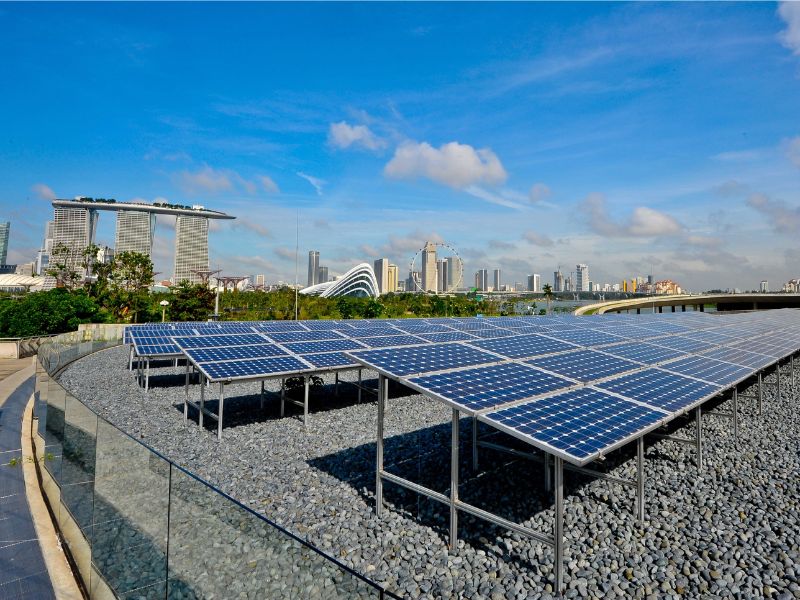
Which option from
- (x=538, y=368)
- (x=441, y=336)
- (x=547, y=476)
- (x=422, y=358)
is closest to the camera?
(x=547, y=476)

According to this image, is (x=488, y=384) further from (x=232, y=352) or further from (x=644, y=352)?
(x=232, y=352)

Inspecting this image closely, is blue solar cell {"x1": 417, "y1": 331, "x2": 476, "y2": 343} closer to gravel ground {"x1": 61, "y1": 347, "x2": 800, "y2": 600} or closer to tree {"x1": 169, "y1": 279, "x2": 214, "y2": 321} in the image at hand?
gravel ground {"x1": 61, "y1": 347, "x2": 800, "y2": 600}

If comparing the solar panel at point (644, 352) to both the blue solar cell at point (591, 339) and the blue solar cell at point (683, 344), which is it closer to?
the blue solar cell at point (591, 339)

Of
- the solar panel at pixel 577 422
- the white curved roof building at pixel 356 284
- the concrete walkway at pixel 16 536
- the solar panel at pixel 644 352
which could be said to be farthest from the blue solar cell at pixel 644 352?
the white curved roof building at pixel 356 284

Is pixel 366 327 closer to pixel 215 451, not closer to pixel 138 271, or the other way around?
pixel 215 451

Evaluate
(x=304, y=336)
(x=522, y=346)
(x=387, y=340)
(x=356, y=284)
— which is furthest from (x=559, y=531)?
(x=356, y=284)
